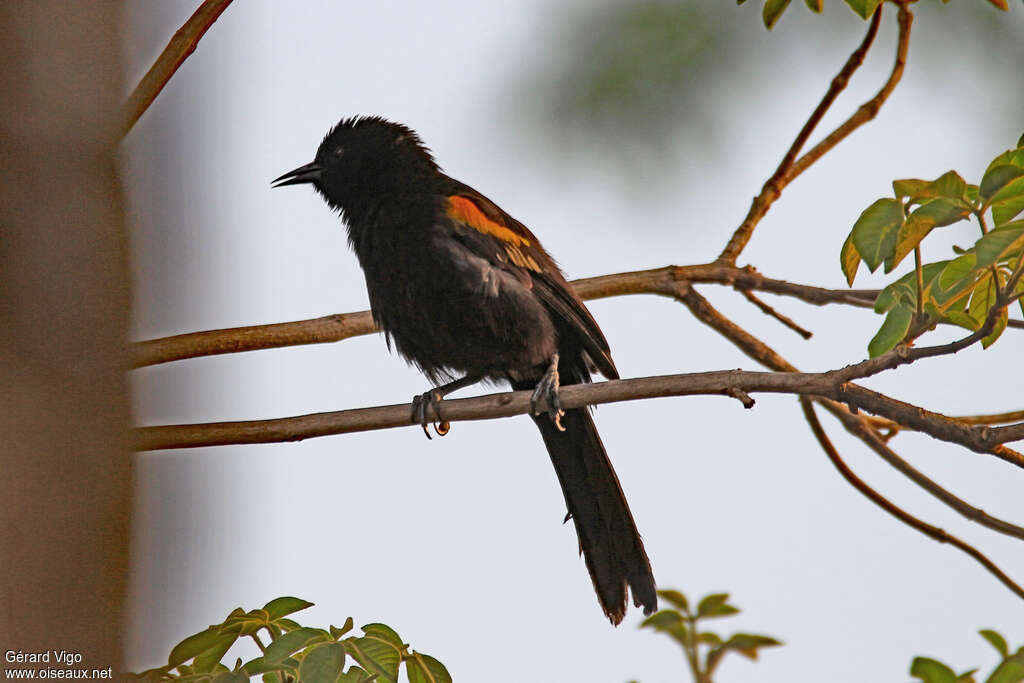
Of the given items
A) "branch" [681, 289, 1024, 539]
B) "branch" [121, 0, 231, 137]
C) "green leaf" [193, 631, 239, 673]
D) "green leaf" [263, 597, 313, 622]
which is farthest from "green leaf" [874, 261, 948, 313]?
"branch" [121, 0, 231, 137]

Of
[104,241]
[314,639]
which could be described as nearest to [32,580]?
[104,241]

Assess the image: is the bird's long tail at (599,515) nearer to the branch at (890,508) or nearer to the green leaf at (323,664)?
the branch at (890,508)

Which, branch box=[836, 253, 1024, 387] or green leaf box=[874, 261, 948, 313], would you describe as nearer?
branch box=[836, 253, 1024, 387]

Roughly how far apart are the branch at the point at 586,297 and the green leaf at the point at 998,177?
160cm

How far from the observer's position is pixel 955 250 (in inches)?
79.5

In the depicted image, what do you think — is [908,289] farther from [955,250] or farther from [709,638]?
[709,638]

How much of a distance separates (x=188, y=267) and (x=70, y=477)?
49cm

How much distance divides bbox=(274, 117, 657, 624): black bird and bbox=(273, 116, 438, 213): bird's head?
15 centimetres

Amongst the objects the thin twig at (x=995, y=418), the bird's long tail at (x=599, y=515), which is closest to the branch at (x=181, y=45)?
the bird's long tail at (x=599, y=515)

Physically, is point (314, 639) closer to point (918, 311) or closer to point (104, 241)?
point (104, 241)

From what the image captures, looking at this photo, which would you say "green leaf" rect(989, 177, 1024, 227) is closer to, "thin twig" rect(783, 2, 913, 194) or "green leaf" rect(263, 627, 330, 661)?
"green leaf" rect(263, 627, 330, 661)

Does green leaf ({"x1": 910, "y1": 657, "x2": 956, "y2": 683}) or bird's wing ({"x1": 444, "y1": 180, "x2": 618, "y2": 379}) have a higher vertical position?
bird's wing ({"x1": 444, "y1": 180, "x2": 618, "y2": 379})

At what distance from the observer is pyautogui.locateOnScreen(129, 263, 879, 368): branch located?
3150 mm

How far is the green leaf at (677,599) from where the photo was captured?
2.35 m
